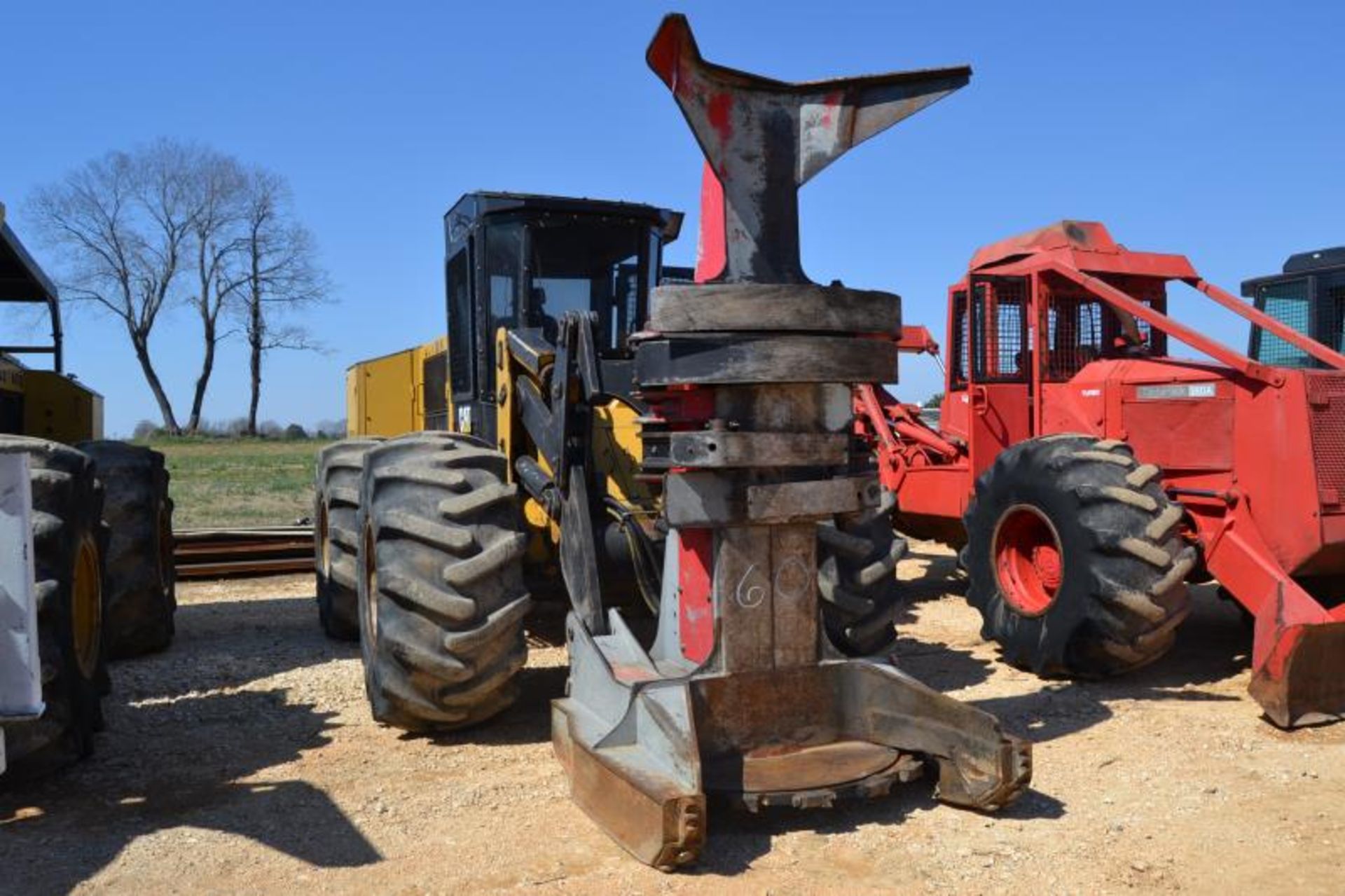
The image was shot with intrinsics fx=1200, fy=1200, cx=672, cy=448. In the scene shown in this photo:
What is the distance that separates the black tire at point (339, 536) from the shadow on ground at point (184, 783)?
0.30 m

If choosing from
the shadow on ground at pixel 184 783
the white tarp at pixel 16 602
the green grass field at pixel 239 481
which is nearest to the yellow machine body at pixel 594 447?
→ the shadow on ground at pixel 184 783

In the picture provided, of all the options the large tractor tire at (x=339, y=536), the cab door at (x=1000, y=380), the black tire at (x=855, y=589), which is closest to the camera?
the black tire at (x=855, y=589)

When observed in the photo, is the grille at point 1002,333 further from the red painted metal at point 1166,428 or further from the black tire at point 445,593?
the black tire at point 445,593

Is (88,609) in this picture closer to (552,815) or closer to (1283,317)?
(552,815)

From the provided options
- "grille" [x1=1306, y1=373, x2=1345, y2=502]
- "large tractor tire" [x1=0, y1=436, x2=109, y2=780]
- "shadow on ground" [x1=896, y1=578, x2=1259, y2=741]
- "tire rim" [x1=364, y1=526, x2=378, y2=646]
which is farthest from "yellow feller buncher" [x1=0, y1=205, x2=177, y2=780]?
"grille" [x1=1306, y1=373, x2=1345, y2=502]

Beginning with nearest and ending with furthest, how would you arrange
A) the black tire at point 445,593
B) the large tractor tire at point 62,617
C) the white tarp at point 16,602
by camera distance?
the white tarp at point 16,602, the large tractor tire at point 62,617, the black tire at point 445,593

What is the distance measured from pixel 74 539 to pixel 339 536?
2223 mm

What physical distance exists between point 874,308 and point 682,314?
2.26 ft

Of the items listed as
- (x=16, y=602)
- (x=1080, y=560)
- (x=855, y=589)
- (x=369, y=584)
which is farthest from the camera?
(x=1080, y=560)

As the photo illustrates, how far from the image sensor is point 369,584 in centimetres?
591

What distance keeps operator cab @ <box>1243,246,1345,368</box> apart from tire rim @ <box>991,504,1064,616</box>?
8.22 feet

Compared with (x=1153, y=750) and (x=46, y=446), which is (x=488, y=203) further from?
(x=1153, y=750)

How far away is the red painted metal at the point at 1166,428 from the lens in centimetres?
596

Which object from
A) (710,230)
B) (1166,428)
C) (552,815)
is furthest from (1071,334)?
(552,815)
